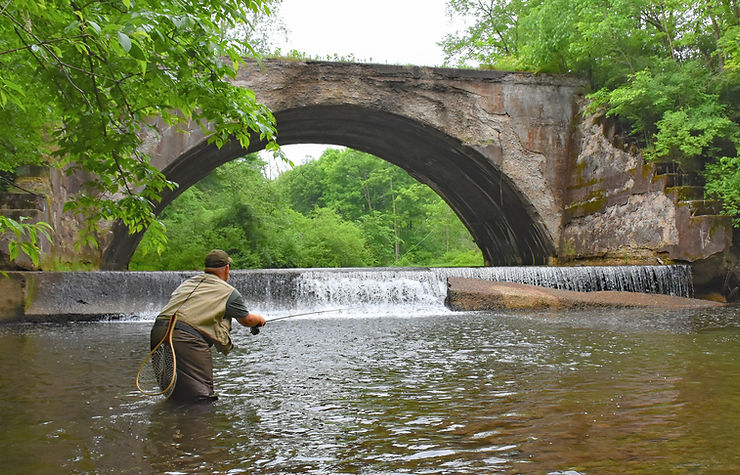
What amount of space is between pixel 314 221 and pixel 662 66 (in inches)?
835

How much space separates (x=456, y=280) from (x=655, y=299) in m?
3.88

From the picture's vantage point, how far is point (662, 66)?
14398 mm

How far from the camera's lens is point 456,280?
39.7 feet

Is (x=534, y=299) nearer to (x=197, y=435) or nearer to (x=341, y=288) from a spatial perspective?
(x=341, y=288)

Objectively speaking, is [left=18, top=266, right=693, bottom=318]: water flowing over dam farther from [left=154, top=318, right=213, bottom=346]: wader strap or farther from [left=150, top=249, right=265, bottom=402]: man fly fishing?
[left=154, top=318, right=213, bottom=346]: wader strap

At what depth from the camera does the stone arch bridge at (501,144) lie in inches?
561

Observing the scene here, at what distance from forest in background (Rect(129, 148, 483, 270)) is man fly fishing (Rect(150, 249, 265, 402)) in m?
Answer: 0.63

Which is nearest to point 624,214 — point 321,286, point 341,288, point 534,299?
point 534,299

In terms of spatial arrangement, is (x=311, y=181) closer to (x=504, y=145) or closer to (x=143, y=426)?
(x=504, y=145)

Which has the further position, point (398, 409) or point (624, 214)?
point (624, 214)

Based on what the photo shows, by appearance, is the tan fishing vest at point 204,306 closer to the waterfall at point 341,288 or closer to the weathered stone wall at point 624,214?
the waterfall at point 341,288

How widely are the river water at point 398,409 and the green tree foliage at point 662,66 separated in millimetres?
7893

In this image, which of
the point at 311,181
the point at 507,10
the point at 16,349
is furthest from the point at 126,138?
the point at 311,181

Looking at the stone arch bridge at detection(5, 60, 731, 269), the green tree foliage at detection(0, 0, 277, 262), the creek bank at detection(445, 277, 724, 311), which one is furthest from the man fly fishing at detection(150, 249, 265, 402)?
the stone arch bridge at detection(5, 60, 731, 269)
